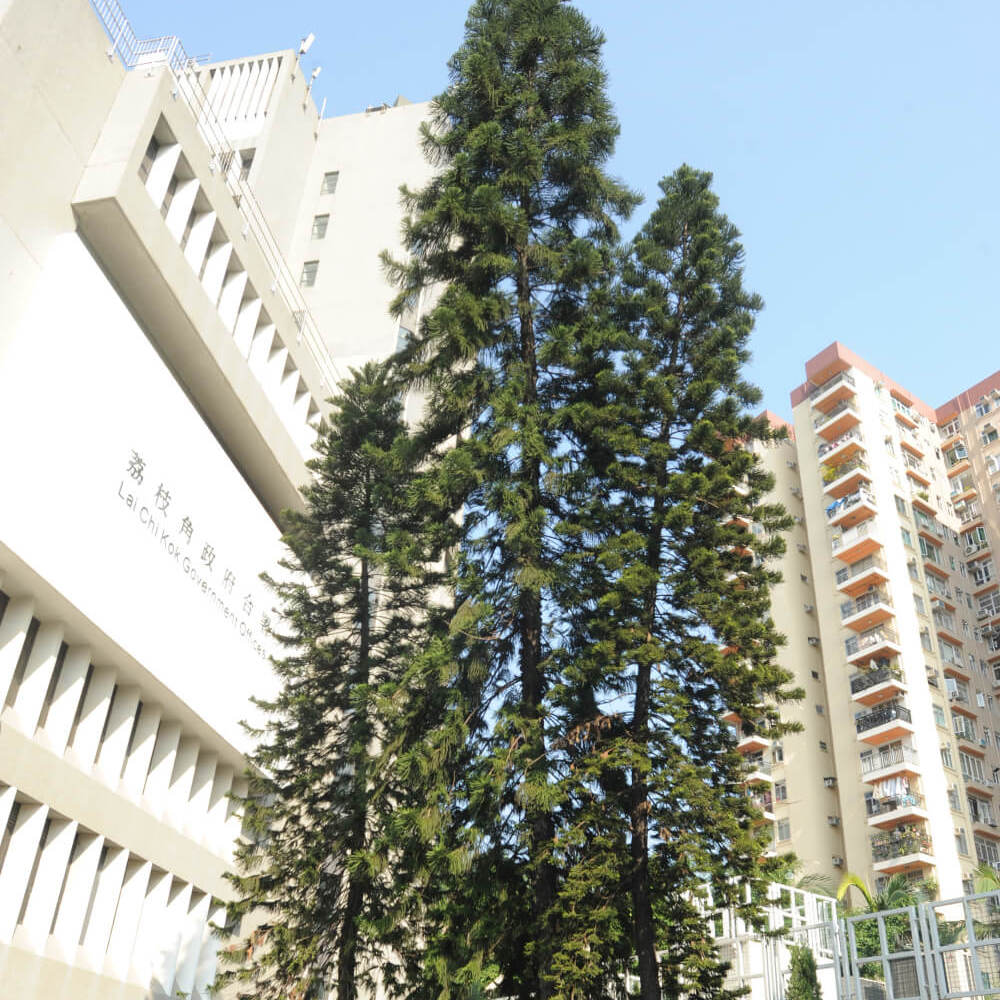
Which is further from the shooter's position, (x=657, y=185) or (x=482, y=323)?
(x=657, y=185)

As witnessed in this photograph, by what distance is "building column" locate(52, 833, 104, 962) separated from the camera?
1678cm

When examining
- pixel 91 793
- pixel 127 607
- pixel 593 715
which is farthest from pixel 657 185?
pixel 91 793

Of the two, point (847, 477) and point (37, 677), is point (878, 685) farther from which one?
point (37, 677)

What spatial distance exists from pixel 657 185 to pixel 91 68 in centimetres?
1067

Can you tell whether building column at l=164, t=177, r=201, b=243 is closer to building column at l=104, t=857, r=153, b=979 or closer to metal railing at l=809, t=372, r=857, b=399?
building column at l=104, t=857, r=153, b=979

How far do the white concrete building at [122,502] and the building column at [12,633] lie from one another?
0.11 feet

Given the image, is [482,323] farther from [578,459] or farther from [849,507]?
[849,507]

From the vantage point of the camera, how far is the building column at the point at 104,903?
17.5m

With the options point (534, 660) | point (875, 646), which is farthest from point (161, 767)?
point (875, 646)

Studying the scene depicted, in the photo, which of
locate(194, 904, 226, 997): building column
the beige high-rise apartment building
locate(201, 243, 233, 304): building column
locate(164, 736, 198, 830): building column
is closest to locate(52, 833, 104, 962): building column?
locate(164, 736, 198, 830): building column

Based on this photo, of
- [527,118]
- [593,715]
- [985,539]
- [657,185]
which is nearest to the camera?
[593,715]

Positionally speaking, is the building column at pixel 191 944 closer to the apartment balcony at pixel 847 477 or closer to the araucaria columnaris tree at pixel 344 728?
the araucaria columnaris tree at pixel 344 728

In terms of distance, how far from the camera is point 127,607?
1830 cm

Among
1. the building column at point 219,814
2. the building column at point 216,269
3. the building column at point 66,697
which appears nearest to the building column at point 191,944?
the building column at point 219,814
